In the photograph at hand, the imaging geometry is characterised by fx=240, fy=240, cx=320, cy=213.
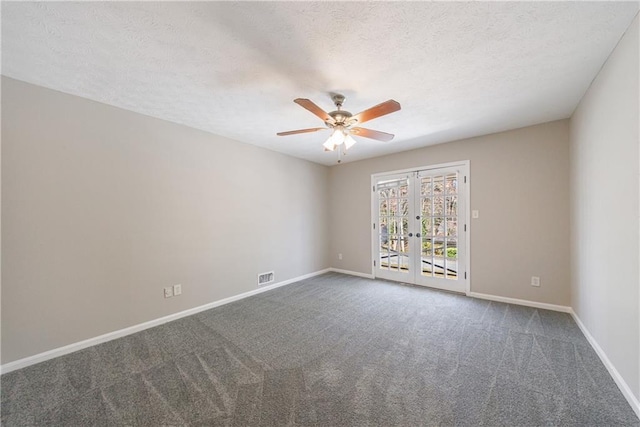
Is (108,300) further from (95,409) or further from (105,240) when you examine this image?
(95,409)

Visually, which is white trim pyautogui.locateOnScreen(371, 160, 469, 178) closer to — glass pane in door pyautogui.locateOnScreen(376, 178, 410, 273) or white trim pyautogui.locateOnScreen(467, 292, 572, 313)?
glass pane in door pyautogui.locateOnScreen(376, 178, 410, 273)

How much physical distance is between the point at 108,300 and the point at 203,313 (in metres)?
1.04

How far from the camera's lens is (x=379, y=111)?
2.06 m

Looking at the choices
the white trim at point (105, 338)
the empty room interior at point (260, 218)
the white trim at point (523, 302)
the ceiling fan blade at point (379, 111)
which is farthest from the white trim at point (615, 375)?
the white trim at point (105, 338)

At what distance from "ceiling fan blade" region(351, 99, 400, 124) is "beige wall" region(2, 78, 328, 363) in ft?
7.49

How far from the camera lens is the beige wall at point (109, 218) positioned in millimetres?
2094

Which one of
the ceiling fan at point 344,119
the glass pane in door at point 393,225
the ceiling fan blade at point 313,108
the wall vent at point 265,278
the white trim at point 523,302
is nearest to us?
the ceiling fan blade at point 313,108

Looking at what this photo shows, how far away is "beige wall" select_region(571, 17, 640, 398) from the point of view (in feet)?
5.14

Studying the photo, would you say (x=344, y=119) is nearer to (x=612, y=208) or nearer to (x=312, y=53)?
(x=312, y=53)

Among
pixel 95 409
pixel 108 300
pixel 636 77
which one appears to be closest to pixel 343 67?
pixel 636 77

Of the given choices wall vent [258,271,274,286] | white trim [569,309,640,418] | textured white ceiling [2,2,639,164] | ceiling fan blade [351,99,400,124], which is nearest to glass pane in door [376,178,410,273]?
textured white ceiling [2,2,639,164]

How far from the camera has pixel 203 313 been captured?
3.21 metres

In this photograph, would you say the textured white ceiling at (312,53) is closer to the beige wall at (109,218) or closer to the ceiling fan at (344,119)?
the ceiling fan at (344,119)

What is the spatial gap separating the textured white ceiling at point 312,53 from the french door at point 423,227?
146 centimetres
